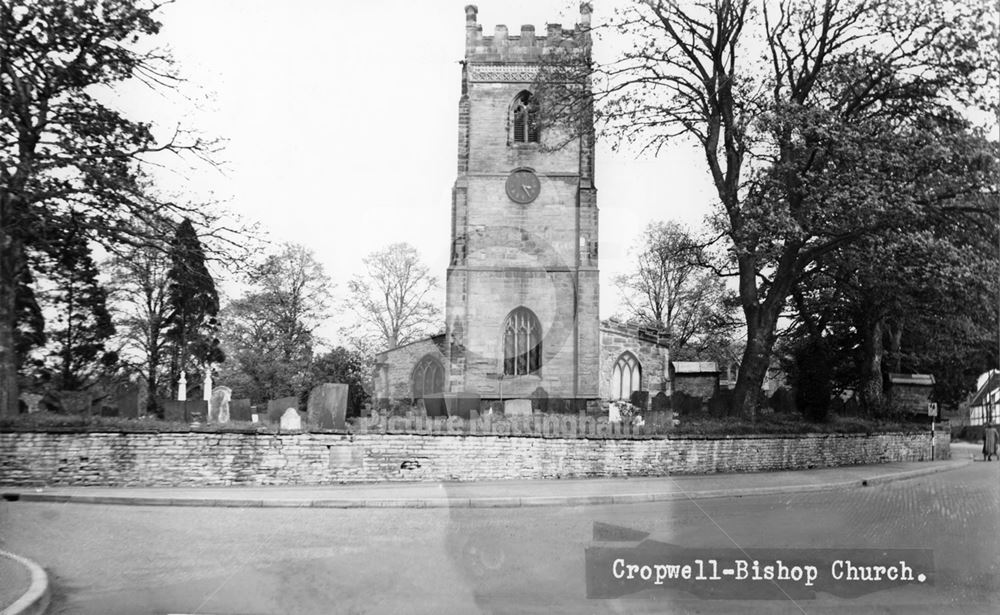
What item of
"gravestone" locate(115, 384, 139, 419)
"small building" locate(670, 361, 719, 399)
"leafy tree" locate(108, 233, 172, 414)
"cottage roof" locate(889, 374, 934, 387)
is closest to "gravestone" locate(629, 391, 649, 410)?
"cottage roof" locate(889, 374, 934, 387)

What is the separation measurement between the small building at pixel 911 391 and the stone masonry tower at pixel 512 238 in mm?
11907

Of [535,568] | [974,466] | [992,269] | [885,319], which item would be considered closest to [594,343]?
[885,319]

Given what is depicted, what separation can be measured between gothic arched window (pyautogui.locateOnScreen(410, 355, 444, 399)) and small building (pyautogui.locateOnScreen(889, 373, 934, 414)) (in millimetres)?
Result: 17761

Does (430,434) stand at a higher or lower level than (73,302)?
lower

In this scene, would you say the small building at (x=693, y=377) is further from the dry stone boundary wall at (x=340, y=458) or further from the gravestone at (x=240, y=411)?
the gravestone at (x=240, y=411)

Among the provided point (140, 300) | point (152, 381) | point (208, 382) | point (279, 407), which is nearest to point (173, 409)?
point (208, 382)

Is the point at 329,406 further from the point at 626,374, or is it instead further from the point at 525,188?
the point at 525,188

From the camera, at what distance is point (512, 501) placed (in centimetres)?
1291

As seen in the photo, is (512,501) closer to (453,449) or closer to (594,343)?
(453,449)

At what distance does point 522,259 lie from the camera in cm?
4053

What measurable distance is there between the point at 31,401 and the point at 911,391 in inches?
1249

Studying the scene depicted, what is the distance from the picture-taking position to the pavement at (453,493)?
12.4 m

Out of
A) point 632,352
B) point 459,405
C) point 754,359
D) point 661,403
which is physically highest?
point 632,352

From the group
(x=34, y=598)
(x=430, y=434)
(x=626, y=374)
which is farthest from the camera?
(x=626, y=374)
